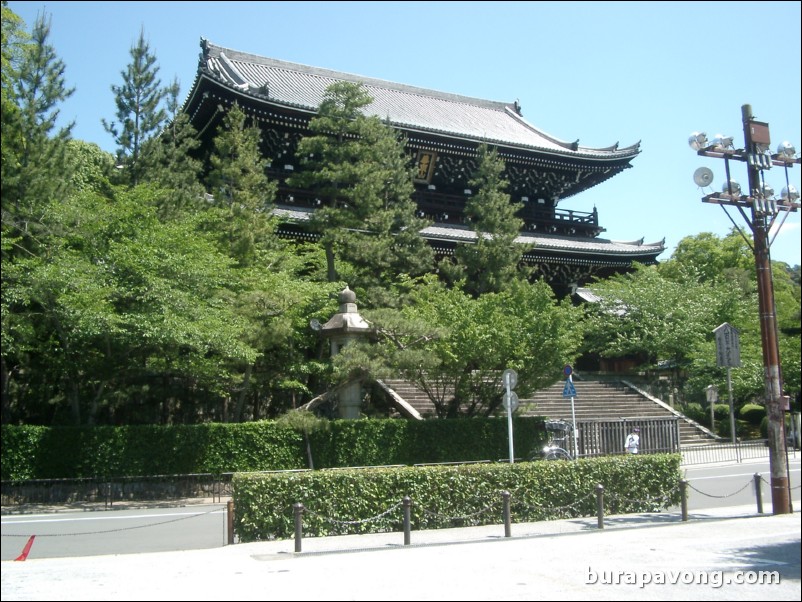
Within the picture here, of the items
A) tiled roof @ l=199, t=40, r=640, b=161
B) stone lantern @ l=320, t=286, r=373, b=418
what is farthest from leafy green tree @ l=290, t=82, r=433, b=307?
tiled roof @ l=199, t=40, r=640, b=161

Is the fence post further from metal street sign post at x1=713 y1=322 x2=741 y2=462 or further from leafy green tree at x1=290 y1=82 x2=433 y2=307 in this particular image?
metal street sign post at x1=713 y1=322 x2=741 y2=462

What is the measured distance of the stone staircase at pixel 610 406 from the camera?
27888mm

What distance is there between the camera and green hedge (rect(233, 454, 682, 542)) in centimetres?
1310

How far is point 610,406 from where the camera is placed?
29375mm

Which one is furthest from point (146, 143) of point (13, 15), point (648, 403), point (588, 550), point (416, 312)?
point (648, 403)

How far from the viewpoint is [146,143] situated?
23109 millimetres

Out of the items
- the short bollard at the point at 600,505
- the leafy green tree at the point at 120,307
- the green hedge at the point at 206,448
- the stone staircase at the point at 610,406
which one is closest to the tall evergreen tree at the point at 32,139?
the leafy green tree at the point at 120,307

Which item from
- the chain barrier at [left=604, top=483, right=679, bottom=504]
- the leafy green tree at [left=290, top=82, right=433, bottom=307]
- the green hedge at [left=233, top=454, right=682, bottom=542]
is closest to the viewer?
the green hedge at [left=233, top=454, right=682, bottom=542]

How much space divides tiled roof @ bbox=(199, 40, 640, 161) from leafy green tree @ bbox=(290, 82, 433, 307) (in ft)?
23.6

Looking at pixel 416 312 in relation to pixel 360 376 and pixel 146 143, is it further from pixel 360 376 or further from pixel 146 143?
pixel 146 143

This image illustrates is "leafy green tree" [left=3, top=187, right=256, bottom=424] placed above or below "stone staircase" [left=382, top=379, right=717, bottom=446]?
above

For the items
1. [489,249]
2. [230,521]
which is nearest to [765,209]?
[230,521]

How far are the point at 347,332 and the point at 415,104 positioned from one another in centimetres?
2570

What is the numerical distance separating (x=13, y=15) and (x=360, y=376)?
12.6 metres
